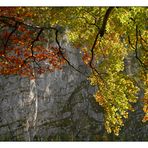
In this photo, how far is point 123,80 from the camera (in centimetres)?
1005

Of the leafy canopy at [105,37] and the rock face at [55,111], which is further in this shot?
the rock face at [55,111]

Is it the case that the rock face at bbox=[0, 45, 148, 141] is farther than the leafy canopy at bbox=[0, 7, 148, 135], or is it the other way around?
the rock face at bbox=[0, 45, 148, 141]

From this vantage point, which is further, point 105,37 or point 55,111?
point 55,111

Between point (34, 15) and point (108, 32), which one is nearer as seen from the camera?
point (34, 15)

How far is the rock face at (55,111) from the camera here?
27891 mm

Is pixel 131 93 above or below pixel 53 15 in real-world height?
below

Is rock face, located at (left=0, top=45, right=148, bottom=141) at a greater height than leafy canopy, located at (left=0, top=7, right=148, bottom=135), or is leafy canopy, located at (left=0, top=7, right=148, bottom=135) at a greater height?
leafy canopy, located at (left=0, top=7, right=148, bottom=135)

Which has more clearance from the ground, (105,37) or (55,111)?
(105,37)

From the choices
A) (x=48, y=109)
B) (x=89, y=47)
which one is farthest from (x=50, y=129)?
(x=89, y=47)

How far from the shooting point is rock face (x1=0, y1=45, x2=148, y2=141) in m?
27.9

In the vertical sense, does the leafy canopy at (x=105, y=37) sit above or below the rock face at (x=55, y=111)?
above

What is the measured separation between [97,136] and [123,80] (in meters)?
22.6

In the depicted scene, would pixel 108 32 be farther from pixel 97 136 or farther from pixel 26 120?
pixel 97 136

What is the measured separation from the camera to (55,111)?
31219mm
